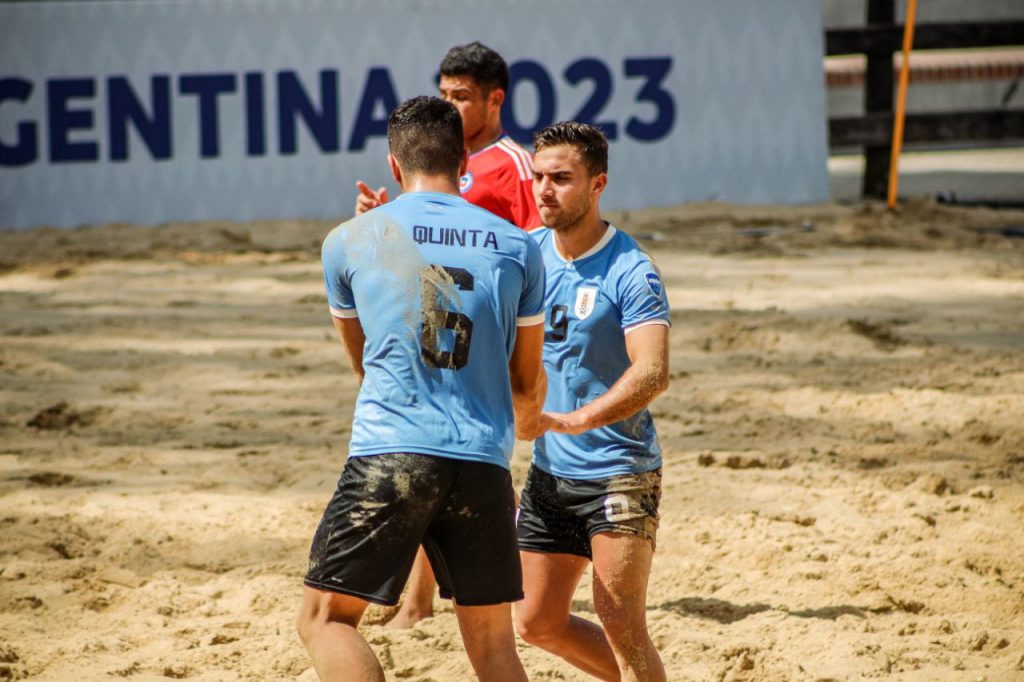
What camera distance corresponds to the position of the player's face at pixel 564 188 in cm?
363

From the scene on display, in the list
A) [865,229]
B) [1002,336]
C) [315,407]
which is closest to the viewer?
[315,407]

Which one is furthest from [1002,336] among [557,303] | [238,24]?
[238,24]

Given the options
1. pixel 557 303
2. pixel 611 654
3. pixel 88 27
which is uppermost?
A: pixel 88 27

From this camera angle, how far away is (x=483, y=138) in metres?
4.73

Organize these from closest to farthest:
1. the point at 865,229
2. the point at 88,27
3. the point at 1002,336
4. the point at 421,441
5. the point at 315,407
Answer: the point at 421,441 < the point at 315,407 < the point at 1002,336 < the point at 865,229 < the point at 88,27

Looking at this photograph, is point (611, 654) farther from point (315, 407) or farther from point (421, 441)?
point (315, 407)

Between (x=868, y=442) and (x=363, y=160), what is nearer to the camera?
(x=868, y=442)

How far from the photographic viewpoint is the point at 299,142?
39.0 feet

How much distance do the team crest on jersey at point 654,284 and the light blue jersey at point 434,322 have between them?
19.1 inches

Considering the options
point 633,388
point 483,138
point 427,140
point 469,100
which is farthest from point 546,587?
point 469,100

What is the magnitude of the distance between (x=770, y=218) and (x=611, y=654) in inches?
336

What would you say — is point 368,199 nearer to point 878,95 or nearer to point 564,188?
point 564,188

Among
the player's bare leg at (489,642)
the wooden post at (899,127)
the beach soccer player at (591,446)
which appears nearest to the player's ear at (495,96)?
the beach soccer player at (591,446)

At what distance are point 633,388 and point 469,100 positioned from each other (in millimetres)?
1773
